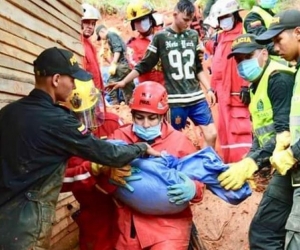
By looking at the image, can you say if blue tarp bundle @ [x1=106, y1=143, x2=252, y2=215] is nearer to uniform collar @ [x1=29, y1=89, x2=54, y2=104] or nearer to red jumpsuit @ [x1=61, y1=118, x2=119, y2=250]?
red jumpsuit @ [x1=61, y1=118, x2=119, y2=250]

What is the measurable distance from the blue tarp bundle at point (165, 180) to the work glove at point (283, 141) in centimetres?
43

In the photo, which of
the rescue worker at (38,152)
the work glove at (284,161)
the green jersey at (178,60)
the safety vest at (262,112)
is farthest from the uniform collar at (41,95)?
the green jersey at (178,60)

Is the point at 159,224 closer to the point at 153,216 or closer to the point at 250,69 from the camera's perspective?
the point at 153,216

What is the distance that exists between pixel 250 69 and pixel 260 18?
8.75 ft

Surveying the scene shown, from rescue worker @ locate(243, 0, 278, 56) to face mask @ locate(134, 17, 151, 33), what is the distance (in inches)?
58.3

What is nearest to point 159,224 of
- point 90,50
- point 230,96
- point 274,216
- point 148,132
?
point 148,132

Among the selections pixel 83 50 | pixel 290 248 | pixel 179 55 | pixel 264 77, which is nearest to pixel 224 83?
pixel 179 55

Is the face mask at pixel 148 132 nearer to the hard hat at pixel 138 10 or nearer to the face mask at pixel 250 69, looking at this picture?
the face mask at pixel 250 69

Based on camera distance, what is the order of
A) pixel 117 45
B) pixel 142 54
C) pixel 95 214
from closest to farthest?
pixel 95 214 → pixel 142 54 → pixel 117 45

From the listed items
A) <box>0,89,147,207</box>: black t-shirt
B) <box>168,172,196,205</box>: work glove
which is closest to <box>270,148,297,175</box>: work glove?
<box>168,172,196,205</box>: work glove

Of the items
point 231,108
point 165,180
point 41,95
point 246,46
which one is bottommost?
point 165,180

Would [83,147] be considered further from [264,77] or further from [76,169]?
[264,77]

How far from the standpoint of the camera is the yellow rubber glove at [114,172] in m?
4.63

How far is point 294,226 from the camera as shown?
14.0 feet
